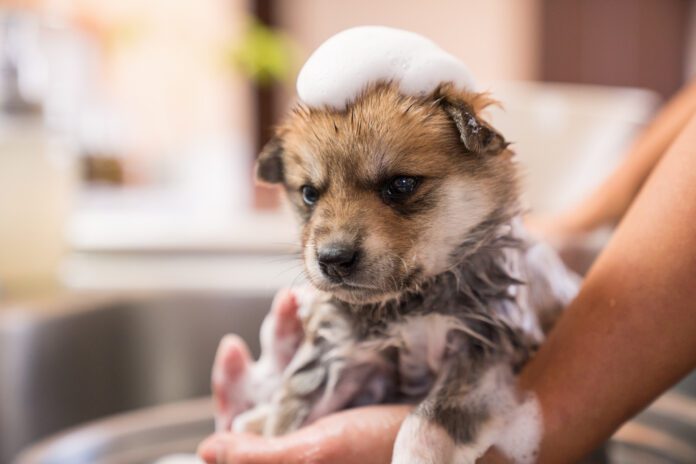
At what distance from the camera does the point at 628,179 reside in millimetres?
1061

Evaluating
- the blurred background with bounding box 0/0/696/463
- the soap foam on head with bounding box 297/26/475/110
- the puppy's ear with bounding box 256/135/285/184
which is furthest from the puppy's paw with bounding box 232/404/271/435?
the soap foam on head with bounding box 297/26/475/110

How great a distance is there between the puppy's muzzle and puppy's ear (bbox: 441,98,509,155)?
0.48 ft

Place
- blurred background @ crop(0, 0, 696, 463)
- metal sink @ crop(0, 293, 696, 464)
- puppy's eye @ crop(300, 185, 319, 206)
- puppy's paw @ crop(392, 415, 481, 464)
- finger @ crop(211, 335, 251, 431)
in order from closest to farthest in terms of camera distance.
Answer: puppy's paw @ crop(392, 415, 481, 464)
puppy's eye @ crop(300, 185, 319, 206)
finger @ crop(211, 335, 251, 431)
metal sink @ crop(0, 293, 696, 464)
blurred background @ crop(0, 0, 696, 463)

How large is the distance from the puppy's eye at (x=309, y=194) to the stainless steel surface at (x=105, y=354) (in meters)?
0.62

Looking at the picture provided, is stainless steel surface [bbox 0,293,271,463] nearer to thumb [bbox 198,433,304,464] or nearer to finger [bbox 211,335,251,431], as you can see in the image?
finger [bbox 211,335,251,431]

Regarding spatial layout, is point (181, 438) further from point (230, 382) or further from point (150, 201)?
point (150, 201)

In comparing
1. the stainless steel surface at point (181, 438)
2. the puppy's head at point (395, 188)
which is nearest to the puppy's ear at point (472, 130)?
the puppy's head at point (395, 188)

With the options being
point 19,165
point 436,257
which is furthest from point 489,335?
point 19,165

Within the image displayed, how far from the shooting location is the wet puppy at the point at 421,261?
68 centimetres

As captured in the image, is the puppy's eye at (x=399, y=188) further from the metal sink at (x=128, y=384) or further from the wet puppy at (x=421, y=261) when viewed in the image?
the metal sink at (x=128, y=384)

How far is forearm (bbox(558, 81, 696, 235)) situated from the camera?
104 centimetres

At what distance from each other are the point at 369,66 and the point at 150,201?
1.81 meters

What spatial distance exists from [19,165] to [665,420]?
3.79 feet

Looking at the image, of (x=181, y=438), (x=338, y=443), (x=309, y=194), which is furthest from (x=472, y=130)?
(x=181, y=438)
